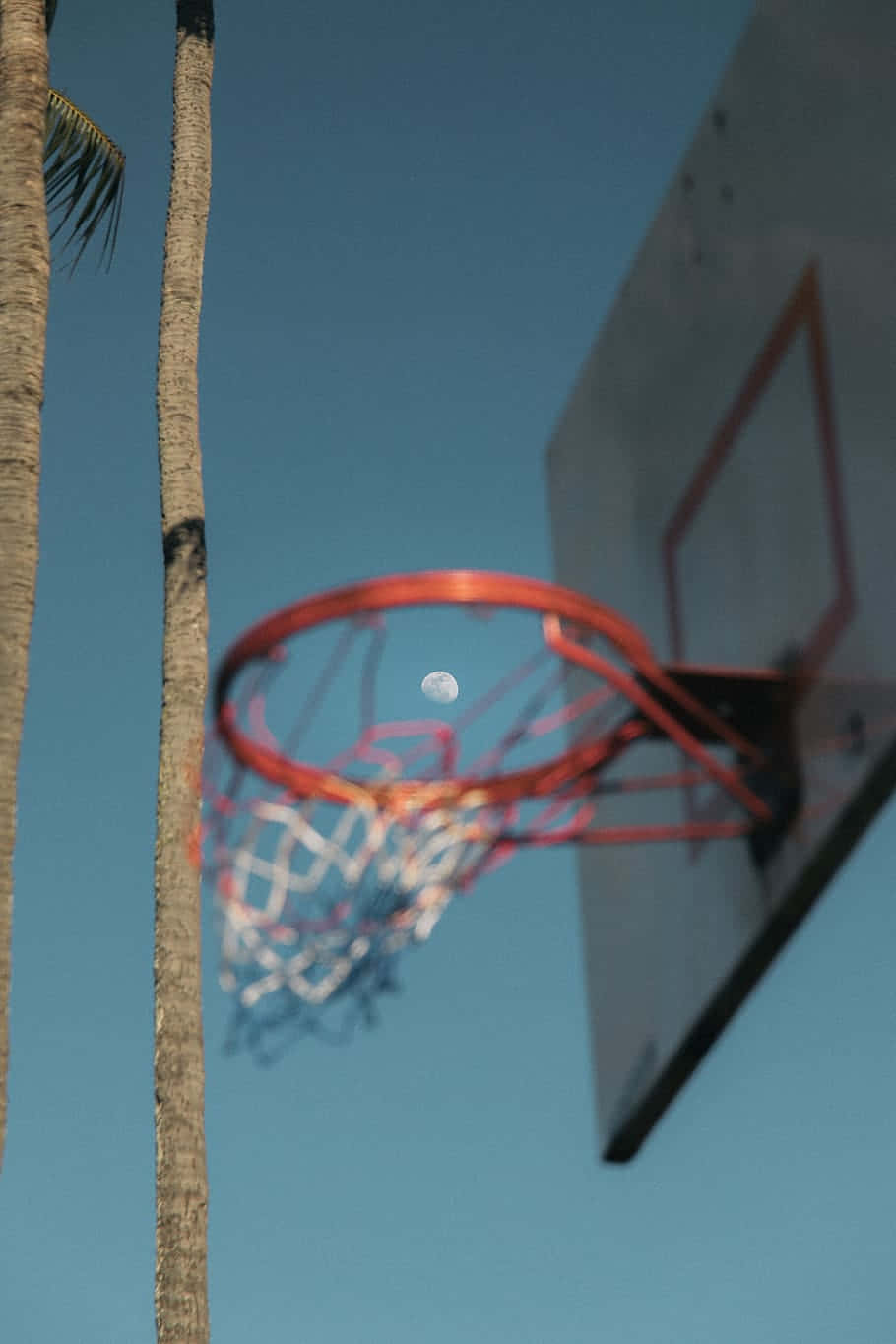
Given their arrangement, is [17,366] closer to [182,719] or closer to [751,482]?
[182,719]

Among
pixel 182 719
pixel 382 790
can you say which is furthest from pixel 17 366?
pixel 382 790

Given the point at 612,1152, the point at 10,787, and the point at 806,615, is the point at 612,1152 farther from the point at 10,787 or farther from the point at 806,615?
the point at 10,787

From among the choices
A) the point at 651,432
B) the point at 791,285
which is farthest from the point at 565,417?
the point at 791,285

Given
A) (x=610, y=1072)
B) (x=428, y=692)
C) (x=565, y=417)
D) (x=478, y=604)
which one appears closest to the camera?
(x=478, y=604)

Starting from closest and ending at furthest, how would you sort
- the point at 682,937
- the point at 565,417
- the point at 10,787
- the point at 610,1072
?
the point at 682,937
the point at 610,1072
the point at 565,417
the point at 10,787

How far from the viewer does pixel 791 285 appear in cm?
603

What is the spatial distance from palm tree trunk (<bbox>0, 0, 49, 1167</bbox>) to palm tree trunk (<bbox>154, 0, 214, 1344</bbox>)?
2.65 ft

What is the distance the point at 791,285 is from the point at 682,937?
6.29ft

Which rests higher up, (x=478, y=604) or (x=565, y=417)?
(x=565, y=417)

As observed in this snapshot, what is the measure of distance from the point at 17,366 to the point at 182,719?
1729 mm

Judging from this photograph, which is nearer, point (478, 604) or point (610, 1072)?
point (478, 604)

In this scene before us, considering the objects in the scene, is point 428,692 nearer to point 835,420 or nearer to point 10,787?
point 835,420

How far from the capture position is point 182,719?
960cm

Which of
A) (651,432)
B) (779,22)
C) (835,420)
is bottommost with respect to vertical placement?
(835,420)
